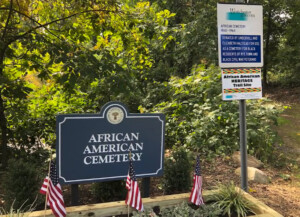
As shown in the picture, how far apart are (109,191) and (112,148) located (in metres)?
0.77

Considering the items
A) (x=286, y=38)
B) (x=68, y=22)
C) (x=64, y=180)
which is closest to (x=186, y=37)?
(x=68, y=22)

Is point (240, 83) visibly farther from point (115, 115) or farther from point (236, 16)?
point (115, 115)

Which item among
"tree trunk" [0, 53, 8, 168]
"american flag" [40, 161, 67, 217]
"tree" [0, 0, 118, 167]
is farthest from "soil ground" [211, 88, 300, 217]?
"tree trunk" [0, 53, 8, 168]

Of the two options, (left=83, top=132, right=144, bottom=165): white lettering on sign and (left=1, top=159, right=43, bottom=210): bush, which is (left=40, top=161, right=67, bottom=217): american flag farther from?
(left=1, top=159, right=43, bottom=210): bush

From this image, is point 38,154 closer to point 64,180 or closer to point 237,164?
point 64,180

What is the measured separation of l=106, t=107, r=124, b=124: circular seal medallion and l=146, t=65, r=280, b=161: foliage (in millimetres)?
2531

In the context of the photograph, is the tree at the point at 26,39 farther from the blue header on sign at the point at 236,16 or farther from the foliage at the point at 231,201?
the foliage at the point at 231,201

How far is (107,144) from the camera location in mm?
3166

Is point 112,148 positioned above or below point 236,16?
below

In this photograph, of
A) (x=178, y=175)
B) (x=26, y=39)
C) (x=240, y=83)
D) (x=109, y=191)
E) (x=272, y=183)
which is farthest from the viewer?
(x=272, y=183)

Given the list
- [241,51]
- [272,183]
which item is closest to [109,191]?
[241,51]

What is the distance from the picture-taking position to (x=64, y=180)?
121 inches

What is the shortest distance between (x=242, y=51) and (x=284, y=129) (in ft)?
24.1

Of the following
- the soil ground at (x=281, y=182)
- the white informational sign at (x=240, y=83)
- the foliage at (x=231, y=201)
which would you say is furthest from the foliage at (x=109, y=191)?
the white informational sign at (x=240, y=83)
